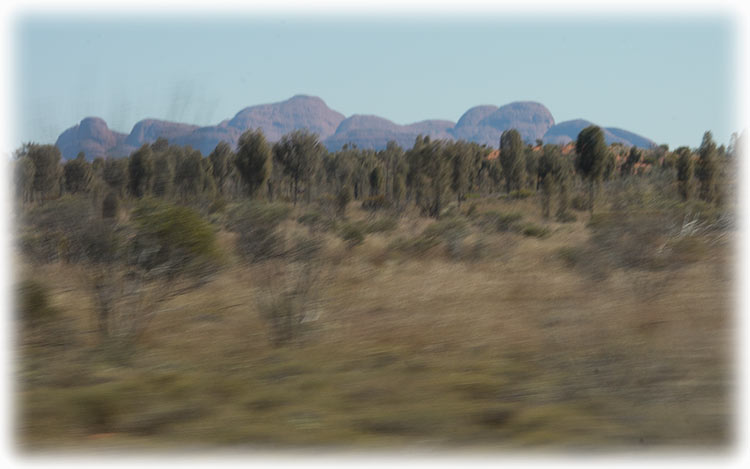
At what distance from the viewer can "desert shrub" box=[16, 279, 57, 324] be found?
838 cm

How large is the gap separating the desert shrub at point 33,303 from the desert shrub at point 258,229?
277 cm

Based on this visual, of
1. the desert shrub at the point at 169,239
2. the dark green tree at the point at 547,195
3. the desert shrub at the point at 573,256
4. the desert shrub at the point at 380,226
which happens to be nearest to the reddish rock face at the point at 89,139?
the desert shrub at the point at 169,239

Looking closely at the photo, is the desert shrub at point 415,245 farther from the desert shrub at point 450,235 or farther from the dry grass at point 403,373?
the dry grass at point 403,373

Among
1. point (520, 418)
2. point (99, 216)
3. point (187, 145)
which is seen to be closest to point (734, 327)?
point (520, 418)

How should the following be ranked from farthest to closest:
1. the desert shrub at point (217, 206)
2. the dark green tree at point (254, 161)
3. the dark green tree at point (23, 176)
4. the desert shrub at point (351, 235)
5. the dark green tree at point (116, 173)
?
the dark green tree at point (254, 161), the desert shrub at point (351, 235), the desert shrub at point (217, 206), the dark green tree at point (23, 176), the dark green tree at point (116, 173)

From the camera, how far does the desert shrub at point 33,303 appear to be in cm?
838

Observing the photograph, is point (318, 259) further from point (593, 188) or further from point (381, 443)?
point (593, 188)

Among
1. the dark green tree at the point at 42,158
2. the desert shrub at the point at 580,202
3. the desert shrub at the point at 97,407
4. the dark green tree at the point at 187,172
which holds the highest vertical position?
the desert shrub at the point at 580,202

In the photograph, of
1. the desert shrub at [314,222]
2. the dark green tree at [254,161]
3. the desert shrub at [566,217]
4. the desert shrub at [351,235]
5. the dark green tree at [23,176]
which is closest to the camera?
the dark green tree at [23,176]

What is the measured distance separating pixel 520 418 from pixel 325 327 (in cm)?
383

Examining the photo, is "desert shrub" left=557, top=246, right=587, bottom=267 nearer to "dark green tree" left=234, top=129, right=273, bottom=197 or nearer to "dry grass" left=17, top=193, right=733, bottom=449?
"dry grass" left=17, top=193, right=733, bottom=449

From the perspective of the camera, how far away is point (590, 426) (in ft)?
17.5

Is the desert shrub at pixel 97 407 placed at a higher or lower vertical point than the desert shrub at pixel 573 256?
lower

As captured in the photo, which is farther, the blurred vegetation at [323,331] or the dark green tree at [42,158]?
the dark green tree at [42,158]
